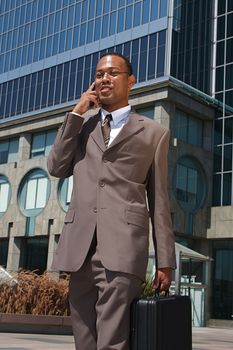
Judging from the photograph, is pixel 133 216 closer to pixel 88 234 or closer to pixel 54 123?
pixel 88 234

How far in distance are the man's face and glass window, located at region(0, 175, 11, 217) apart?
1475 inches

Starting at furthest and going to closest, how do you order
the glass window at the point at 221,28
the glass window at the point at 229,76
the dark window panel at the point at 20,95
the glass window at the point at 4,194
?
the dark window panel at the point at 20,95 < the glass window at the point at 4,194 < the glass window at the point at 221,28 < the glass window at the point at 229,76

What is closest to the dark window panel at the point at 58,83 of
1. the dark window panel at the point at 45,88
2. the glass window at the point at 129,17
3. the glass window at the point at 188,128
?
the dark window panel at the point at 45,88

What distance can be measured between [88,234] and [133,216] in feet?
0.77

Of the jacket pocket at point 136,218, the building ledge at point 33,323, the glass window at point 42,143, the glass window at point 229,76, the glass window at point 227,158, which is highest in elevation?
the glass window at point 229,76

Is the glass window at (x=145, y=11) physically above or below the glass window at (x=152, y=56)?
above

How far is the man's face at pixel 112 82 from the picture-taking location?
3.04 metres

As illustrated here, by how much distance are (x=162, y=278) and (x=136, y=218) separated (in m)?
0.34

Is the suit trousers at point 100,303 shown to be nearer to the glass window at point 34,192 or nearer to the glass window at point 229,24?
the glass window at point 34,192

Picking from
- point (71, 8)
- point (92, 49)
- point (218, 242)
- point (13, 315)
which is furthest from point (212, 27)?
point (13, 315)

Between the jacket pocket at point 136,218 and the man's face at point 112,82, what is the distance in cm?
62

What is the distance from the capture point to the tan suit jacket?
274 centimetres

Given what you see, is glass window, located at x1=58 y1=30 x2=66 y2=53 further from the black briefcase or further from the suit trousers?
the black briefcase


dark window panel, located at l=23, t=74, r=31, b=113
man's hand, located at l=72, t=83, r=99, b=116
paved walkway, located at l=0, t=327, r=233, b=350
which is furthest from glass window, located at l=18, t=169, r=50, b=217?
man's hand, located at l=72, t=83, r=99, b=116
